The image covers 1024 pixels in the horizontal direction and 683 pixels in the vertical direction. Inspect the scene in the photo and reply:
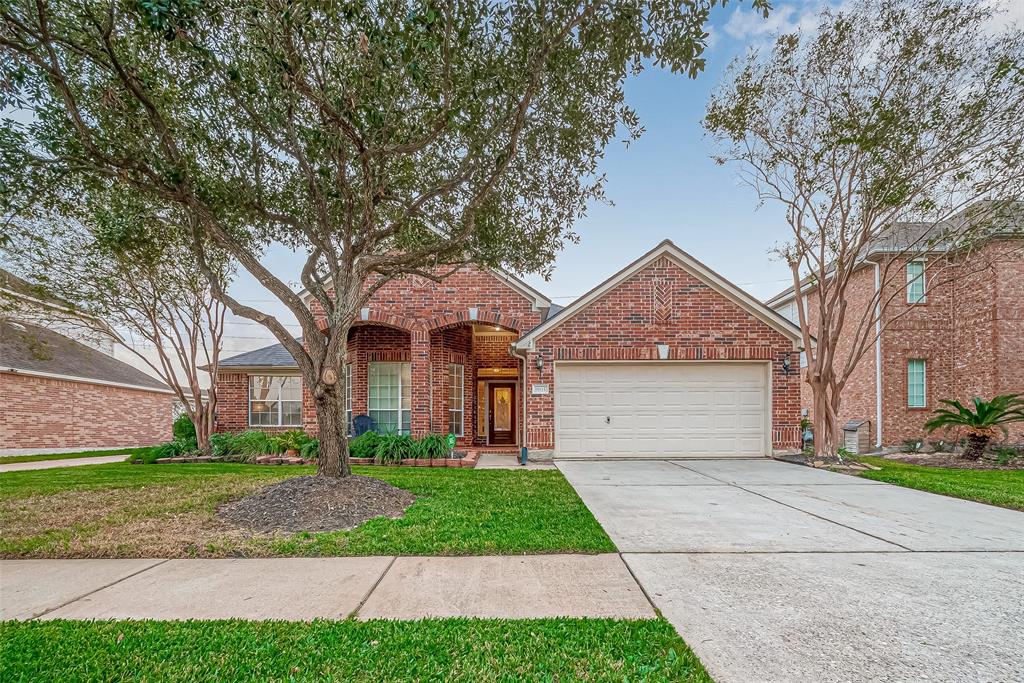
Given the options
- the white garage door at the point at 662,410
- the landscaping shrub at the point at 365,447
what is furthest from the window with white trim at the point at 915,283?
the landscaping shrub at the point at 365,447

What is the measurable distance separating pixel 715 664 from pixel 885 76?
10891 millimetres

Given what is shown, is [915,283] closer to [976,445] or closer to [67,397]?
[976,445]

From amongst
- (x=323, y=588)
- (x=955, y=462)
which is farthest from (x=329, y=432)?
(x=955, y=462)

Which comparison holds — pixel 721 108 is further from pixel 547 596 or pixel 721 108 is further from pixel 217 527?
pixel 217 527

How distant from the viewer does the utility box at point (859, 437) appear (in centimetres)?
1349

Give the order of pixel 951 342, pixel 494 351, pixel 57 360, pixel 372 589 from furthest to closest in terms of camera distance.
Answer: pixel 57 360 < pixel 494 351 < pixel 951 342 < pixel 372 589

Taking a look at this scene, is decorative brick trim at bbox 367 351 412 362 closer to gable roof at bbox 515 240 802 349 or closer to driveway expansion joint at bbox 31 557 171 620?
gable roof at bbox 515 240 802 349

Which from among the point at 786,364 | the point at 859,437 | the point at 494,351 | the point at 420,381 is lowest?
the point at 859,437

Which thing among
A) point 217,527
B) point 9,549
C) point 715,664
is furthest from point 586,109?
point 9,549

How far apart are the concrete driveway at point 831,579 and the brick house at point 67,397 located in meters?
15.2

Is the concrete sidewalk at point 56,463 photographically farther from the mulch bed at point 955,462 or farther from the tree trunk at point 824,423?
the mulch bed at point 955,462

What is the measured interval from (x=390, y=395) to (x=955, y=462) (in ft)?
44.3

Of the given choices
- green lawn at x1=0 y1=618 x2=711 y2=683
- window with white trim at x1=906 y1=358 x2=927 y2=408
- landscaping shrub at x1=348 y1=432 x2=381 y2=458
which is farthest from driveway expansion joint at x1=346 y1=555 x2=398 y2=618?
window with white trim at x1=906 y1=358 x2=927 y2=408

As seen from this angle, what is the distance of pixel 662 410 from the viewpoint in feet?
35.4
